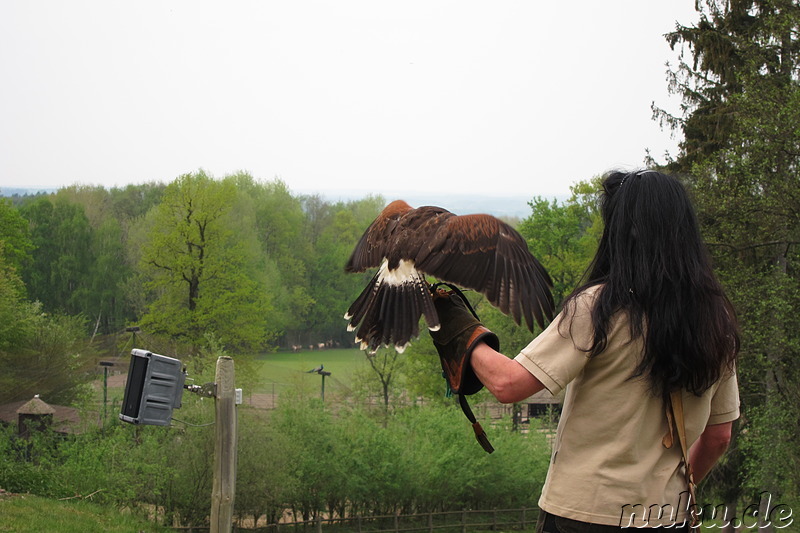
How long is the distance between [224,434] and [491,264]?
8.48 meters

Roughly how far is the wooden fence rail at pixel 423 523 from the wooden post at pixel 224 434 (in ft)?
50.0

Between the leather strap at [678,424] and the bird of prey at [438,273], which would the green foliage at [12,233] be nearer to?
the bird of prey at [438,273]

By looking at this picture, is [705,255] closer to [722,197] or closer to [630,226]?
[630,226]

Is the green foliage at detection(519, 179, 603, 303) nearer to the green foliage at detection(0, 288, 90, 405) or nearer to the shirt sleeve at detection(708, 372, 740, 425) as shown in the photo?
the green foliage at detection(0, 288, 90, 405)

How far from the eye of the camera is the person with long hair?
213cm

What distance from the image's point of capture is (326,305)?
62875 millimetres

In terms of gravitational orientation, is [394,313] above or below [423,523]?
above

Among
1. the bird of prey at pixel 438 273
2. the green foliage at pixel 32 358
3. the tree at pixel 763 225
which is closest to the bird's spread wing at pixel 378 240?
the bird of prey at pixel 438 273

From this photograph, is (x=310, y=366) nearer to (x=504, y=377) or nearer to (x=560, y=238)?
(x=560, y=238)

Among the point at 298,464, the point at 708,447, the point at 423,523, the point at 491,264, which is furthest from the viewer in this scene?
the point at 423,523

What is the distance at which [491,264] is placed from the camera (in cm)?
340

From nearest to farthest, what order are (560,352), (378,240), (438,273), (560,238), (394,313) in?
(560,352) < (394,313) < (438,273) < (378,240) < (560,238)

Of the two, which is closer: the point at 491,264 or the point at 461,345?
the point at 461,345

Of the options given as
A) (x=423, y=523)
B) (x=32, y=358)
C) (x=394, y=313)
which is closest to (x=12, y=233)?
(x=32, y=358)
